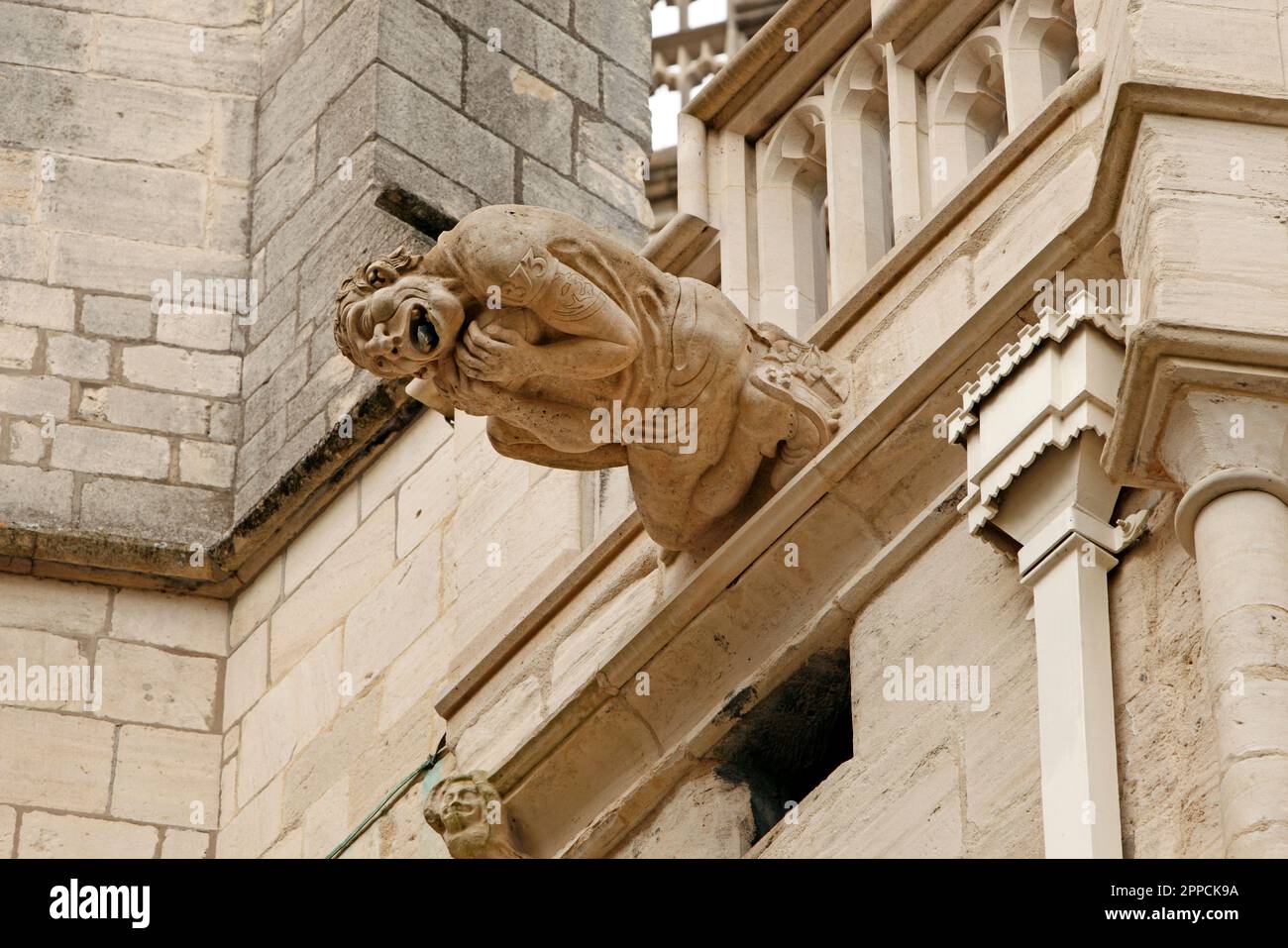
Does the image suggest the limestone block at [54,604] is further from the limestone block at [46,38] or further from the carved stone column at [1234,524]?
the carved stone column at [1234,524]

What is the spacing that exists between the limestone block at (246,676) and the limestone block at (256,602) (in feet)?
0.12

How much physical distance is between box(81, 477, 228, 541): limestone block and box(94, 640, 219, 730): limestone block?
298mm

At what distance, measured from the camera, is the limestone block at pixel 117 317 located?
8.75m

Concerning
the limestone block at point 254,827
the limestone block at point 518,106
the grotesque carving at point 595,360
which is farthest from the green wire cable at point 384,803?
the limestone block at point 518,106

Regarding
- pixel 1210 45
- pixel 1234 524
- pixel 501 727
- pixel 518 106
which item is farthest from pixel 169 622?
pixel 1234 524

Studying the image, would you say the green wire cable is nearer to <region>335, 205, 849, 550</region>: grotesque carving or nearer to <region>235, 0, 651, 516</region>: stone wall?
<region>335, 205, 849, 550</region>: grotesque carving

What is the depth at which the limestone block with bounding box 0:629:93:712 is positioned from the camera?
26.4ft

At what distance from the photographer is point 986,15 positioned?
602 centimetres

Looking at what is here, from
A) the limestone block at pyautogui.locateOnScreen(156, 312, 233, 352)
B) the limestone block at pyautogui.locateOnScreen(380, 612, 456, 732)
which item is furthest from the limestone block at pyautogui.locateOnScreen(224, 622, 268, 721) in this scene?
the limestone block at pyautogui.locateOnScreen(156, 312, 233, 352)

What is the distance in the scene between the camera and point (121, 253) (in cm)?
891

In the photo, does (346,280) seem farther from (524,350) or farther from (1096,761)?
(1096,761)

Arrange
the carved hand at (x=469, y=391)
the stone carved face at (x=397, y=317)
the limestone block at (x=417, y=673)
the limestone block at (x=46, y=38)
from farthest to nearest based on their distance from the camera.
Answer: the limestone block at (x=46, y=38) → the limestone block at (x=417, y=673) → the carved hand at (x=469, y=391) → the stone carved face at (x=397, y=317)
